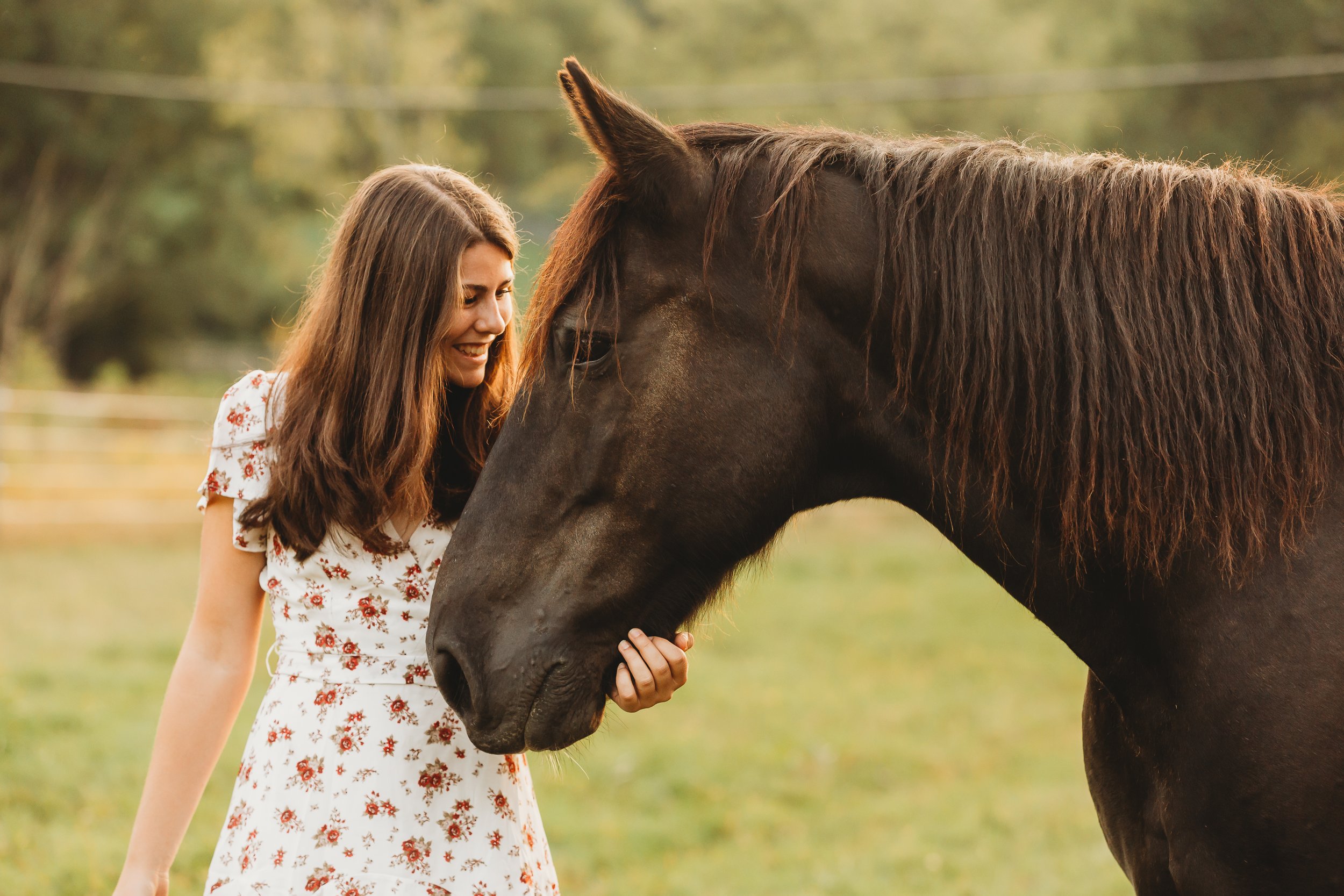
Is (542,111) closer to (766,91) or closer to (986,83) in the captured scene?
(766,91)

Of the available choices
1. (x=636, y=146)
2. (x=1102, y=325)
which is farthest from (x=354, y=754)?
(x=1102, y=325)

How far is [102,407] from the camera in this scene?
16828 mm

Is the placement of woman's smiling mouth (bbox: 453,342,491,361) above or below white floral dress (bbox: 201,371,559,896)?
above

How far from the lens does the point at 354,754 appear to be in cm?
211

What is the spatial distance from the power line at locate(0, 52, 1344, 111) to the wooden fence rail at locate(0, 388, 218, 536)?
516 cm

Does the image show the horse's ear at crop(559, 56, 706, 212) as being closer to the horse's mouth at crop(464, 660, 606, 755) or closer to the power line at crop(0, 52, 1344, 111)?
the horse's mouth at crop(464, 660, 606, 755)

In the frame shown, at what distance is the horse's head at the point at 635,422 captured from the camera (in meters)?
1.88

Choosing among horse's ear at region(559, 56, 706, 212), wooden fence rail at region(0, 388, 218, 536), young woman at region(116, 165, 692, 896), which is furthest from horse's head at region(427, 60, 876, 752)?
wooden fence rail at region(0, 388, 218, 536)

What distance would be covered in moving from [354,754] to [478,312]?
90cm

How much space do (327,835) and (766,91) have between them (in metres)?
22.2

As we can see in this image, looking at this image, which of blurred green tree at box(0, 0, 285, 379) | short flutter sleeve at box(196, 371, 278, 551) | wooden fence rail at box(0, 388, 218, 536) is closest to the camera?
short flutter sleeve at box(196, 371, 278, 551)

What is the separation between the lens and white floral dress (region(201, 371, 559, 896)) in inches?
81.0

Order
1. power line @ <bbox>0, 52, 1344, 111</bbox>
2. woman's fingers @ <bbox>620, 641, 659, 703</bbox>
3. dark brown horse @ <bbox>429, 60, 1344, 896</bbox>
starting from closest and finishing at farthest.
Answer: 1. dark brown horse @ <bbox>429, 60, 1344, 896</bbox>
2. woman's fingers @ <bbox>620, 641, 659, 703</bbox>
3. power line @ <bbox>0, 52, 1344, 111</bbox>

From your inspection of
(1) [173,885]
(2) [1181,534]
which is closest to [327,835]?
(2) [1181,534]
